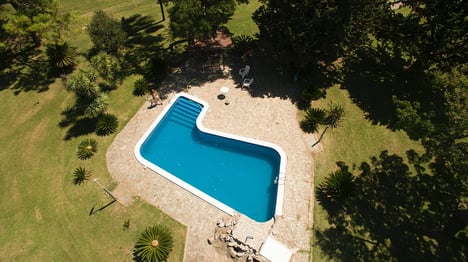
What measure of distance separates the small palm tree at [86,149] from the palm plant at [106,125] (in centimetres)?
114

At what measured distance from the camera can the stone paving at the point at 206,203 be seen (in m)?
15.8

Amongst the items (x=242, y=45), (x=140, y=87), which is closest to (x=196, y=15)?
(x=242, y=45)

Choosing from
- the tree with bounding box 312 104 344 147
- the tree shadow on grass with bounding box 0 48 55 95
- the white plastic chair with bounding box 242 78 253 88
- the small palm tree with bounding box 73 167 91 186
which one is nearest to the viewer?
the small palm tree with bounding box 73 167 91 186

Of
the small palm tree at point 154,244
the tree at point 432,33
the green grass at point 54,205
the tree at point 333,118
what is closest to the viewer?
the small palm tree at point 154,244

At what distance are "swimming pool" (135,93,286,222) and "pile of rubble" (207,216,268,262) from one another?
944mm

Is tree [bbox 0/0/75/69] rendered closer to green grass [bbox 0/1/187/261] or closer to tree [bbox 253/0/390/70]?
green grass [bbox 0/1/187/261]

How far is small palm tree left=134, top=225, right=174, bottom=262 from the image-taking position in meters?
14.8

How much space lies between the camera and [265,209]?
17594 millimetres

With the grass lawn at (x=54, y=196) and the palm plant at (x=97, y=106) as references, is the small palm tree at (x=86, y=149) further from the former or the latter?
the palm plant at (x=97, y=106)

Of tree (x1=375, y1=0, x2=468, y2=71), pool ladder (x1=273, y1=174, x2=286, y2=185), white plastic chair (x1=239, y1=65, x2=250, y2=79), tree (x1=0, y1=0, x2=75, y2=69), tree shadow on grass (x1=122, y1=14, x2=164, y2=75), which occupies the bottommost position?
pool ladder (x1=273, y1=174, x2=286, y2=185)

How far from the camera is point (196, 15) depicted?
22.5 meters

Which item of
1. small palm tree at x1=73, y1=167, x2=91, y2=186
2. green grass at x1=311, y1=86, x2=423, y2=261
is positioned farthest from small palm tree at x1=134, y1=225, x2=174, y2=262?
green grass at x1=311, y1=86, x2=423, y2=261

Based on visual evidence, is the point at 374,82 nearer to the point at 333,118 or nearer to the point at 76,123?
the point at 333,118

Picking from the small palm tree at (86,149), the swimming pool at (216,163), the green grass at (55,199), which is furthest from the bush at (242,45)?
the small palm tree at (86,149)
